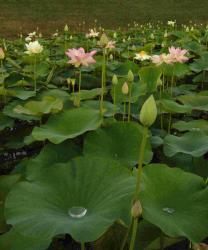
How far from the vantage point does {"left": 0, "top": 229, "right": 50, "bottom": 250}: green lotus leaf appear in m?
0.86

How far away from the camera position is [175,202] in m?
0.91

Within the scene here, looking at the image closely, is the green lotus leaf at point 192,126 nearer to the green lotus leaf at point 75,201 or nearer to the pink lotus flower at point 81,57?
the pink lotus flower at point 81,57

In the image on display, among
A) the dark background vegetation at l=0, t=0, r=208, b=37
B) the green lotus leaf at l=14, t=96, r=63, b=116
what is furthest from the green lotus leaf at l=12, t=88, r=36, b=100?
the dark background vegetation at l=0, t=0, r=208, b=37

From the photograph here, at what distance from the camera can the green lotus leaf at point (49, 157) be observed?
3.63 feet

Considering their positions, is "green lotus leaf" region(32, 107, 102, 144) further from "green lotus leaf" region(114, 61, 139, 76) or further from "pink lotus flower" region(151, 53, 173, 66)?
"green lotus leaf" region(114, 61, 139, 76)

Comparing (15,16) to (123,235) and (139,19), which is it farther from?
(123,235)

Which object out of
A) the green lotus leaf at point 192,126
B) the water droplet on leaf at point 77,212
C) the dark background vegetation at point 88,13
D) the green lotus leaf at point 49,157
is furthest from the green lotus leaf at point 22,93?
the dark background vegetation at point 88,13

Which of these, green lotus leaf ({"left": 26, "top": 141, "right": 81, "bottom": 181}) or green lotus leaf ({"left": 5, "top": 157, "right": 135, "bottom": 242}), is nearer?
green lotus leaf ({"left": 5, "top": 157, "right": 135, "bottom": 242})

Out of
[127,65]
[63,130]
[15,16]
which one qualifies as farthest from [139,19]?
[63,130]

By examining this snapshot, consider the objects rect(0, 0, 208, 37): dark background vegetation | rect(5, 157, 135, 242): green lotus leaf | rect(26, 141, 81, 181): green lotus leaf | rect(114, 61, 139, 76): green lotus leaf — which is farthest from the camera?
rect(0, 0, 208, 37): dark background vegetation

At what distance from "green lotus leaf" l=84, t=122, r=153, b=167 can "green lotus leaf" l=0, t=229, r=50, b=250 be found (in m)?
0.30

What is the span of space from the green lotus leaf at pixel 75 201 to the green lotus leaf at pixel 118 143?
220 mm

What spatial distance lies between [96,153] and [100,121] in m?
0.09

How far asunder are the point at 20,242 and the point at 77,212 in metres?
0.14
